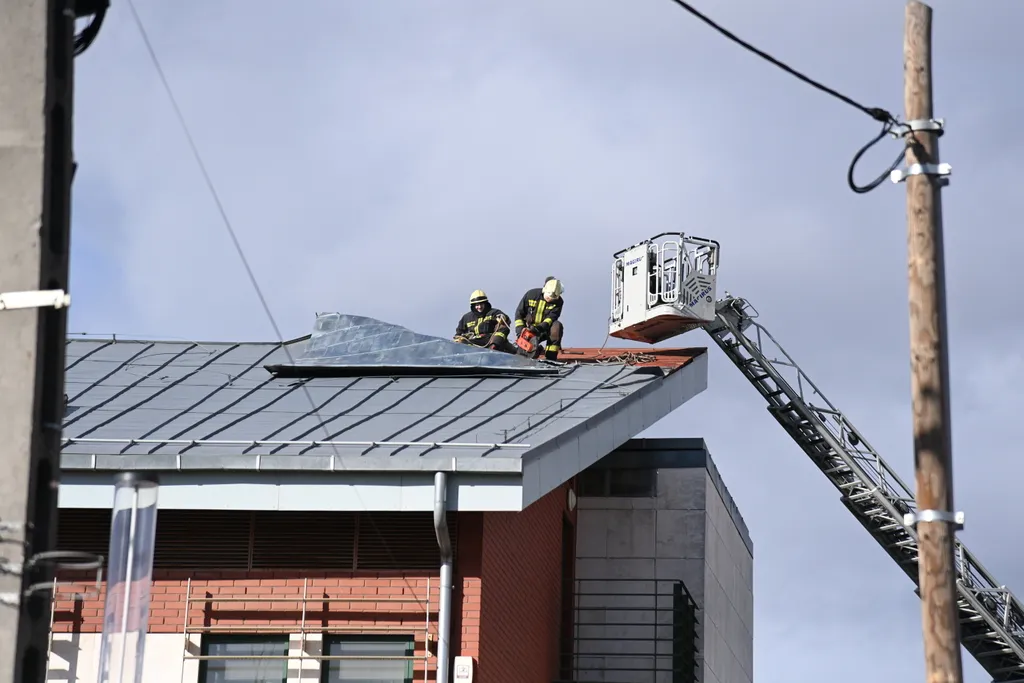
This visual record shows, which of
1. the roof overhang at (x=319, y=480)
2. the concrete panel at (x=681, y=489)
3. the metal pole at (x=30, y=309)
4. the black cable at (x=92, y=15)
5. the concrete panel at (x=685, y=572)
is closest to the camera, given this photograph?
the metal pole at (x=30, y=309)

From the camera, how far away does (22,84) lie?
368 inches

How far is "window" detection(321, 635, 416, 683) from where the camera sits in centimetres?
1780

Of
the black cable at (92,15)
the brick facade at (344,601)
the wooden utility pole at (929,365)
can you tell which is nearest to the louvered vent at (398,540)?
the brick facade at (344,601)

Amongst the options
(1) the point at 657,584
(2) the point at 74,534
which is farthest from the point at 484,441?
(1) the point at 657,584

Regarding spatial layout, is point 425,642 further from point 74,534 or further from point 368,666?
point 74,534

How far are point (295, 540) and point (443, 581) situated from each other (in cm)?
183

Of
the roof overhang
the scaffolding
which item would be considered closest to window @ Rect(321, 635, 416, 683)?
the scaffolding

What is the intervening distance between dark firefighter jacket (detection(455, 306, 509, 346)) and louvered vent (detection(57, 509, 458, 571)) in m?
7.23

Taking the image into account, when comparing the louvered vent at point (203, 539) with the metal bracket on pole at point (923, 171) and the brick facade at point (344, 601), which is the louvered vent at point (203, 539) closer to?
the brick facade at point (344, 601)

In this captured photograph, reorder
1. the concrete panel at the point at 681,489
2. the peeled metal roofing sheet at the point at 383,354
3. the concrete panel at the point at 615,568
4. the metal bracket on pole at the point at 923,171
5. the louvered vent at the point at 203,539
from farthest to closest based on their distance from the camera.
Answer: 1. the concrete panel at the point at 681,489
2. the concrete panel at the point at 615,568
3. the peeled metal roofing sheet at the point at 383,354
4. the louvered vent at the point at 203,539
5. the metal bracket on pole at the point at 923,171

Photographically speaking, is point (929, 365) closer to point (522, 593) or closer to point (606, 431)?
point (606, 431)

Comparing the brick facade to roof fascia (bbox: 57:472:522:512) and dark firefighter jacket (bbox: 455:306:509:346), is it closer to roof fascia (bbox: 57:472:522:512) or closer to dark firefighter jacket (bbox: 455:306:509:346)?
roof fascia (bbox: 57:472:522:512)

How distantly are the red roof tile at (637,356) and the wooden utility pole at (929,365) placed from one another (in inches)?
483

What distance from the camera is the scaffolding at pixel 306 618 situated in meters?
17.8
